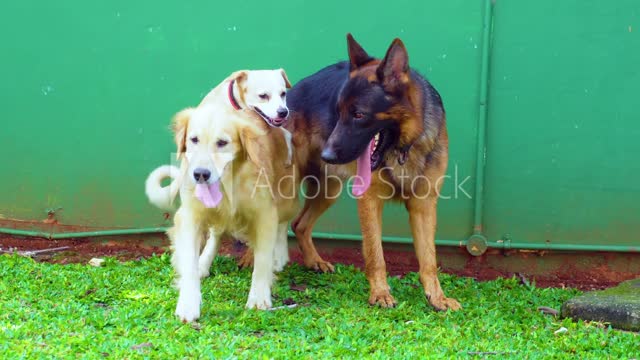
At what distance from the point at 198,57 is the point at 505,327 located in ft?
11.0

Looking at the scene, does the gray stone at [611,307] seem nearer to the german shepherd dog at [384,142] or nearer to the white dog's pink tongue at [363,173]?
the german shepherd dog at [384,142]

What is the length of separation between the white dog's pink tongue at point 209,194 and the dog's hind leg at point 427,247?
1.41 metres

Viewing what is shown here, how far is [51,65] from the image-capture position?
23.5 feet

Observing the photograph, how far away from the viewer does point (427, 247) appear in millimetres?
5879

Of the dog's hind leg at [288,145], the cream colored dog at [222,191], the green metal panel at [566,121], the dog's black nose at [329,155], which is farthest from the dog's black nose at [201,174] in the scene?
the green metal panel at [566,121]

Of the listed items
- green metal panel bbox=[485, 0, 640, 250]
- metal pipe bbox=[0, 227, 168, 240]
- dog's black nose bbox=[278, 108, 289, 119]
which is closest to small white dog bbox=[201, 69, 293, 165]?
dog's black nose bbox=[278, 108, 289, 119]

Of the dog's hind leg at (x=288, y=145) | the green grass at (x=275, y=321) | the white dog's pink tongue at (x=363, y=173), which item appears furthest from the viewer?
the dog's hind leg at (x=288, y=145)

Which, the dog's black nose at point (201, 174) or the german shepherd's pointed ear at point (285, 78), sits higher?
the german shepherd's pointed ear at point (285, 78)

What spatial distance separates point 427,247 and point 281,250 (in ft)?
4.23

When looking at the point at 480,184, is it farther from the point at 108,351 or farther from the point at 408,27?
the point at 108,351

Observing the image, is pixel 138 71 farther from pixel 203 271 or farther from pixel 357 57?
pixel 357 57

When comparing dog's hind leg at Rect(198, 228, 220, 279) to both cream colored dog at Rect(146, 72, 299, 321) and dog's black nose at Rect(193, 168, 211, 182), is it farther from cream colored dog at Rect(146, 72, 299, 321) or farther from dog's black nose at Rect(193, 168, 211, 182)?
dog's black nose at Rect(193, 168, 211, 182)

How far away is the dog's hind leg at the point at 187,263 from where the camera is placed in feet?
16.6

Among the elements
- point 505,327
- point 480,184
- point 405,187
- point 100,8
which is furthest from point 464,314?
point 100,8
